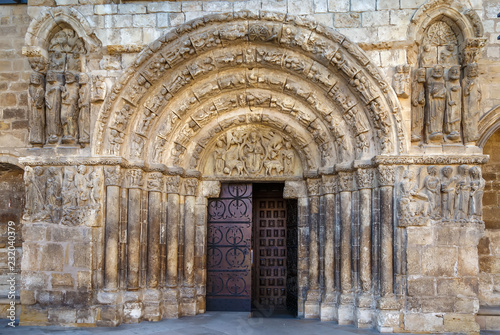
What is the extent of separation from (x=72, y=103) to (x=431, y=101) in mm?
5198

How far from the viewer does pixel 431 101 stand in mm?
6594

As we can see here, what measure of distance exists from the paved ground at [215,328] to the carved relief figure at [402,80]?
3.31 metres

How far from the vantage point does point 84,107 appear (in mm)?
6988

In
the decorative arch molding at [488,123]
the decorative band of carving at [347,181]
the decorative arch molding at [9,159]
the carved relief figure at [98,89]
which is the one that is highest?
the carved relief figure at [98,89]

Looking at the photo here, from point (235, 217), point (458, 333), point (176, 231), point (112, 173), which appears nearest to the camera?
point (458, 333)

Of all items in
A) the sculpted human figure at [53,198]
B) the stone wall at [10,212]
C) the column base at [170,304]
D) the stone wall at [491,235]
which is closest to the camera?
the sculpted human figure at [53,198]

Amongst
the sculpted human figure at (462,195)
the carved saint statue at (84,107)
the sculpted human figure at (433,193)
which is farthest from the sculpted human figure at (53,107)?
the sculpted human figure at (462,195)

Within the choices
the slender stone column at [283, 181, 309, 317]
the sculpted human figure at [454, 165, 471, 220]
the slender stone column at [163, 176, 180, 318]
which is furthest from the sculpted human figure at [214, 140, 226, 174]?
the sculpted human figure at [454, 165, 471, 220]

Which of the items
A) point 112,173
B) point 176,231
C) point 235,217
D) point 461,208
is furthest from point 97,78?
point 461,208

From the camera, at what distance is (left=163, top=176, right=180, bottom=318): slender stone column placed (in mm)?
7098

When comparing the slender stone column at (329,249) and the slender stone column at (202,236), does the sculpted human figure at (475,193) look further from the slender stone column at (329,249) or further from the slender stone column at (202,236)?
the slender stone column at (202,236)

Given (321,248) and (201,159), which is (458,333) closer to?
(321,248)

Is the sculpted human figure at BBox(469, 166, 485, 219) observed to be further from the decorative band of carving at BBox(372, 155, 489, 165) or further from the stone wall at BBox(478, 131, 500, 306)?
the stone wall at BBox(478, 131, 500, 306)

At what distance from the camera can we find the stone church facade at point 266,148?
21.2 ft
